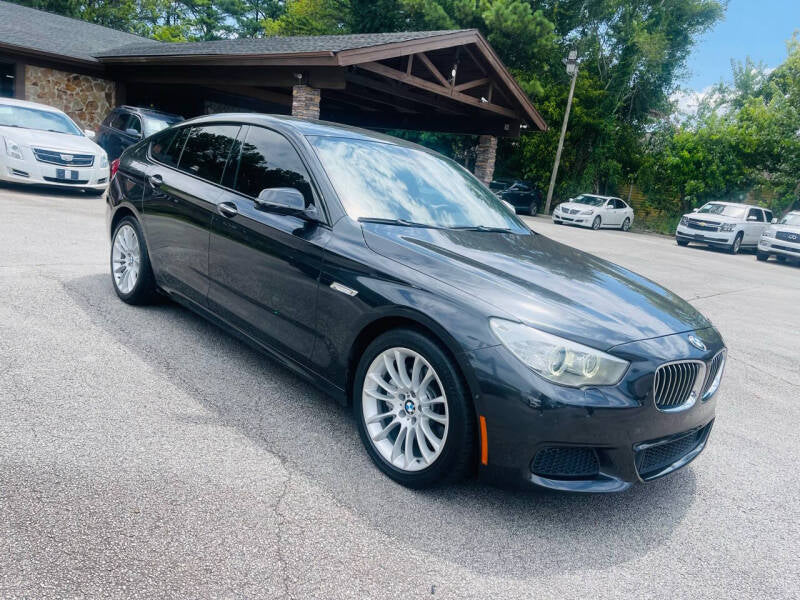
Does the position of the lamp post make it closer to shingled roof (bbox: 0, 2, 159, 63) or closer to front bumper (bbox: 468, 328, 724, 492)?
shingled roof (bbox: 0, 2, 159, 63)

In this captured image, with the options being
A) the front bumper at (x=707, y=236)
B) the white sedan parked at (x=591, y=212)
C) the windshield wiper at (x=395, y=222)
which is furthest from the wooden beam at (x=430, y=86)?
the windshield wiper at (x=395, y=222)

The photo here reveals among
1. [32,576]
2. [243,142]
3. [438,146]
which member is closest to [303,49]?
[243,142]

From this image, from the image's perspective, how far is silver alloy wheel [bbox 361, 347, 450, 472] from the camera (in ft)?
9.39

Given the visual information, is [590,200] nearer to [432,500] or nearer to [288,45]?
[288,45]

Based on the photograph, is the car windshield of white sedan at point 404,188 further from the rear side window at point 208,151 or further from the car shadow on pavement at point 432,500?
the car shadow on pavement at point 432,500

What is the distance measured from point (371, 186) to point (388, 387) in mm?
1298

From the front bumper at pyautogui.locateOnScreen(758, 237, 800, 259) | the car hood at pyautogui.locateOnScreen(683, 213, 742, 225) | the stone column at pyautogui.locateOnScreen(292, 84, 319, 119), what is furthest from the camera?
the car hood at pyautogui.locateOnScreen(683, 213, 742, 225)

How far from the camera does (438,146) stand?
3412 centimetres

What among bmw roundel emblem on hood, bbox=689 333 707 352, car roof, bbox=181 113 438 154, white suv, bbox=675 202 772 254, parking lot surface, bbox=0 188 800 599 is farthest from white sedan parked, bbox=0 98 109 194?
white suv, bbox=675 202 772 254

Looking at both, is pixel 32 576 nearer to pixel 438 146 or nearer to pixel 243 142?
pixel 243 142

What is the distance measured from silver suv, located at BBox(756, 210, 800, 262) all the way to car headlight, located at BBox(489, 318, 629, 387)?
775 inches

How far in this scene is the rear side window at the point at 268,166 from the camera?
12.1 feet

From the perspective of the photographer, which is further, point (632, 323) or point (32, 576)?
point (632, 323)

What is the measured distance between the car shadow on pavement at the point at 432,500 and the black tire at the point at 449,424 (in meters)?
0.09
